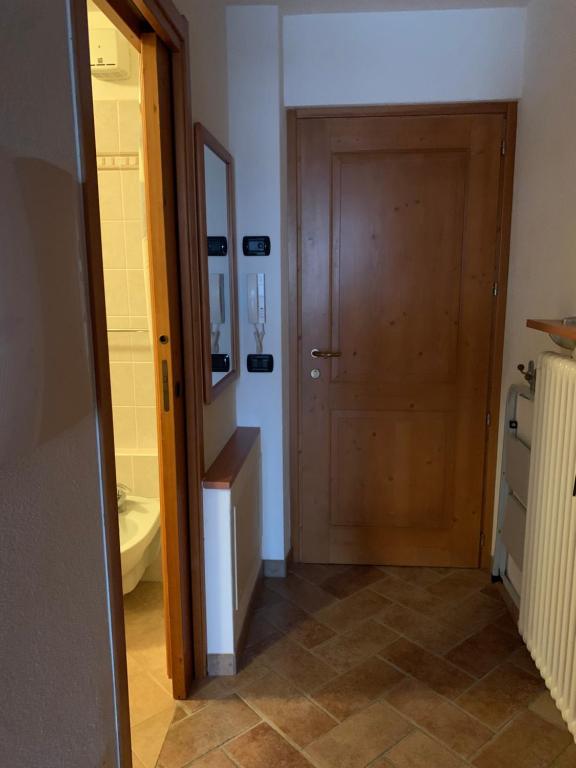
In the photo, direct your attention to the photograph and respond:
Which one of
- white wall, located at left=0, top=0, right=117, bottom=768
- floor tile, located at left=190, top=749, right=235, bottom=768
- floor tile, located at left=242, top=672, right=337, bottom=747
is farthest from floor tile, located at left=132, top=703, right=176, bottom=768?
white wall, located at left=0, top=0, right=117, bottom=768

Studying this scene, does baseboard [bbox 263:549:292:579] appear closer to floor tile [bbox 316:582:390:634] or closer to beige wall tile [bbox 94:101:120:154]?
floor tile [bbox 316:582:390:634]

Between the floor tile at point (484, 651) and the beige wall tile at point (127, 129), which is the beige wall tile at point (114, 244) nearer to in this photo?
the beige wall tile at point (127, 129)

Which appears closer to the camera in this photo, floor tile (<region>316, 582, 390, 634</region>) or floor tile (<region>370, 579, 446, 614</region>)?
floor tile (<region>316, 582, 390, 634</region>)

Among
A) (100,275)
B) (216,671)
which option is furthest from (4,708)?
(216,671)

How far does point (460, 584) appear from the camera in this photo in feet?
8.77

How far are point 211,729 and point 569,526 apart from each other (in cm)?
127

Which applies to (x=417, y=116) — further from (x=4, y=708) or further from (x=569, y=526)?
(x=4, y=708)

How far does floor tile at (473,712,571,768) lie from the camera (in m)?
1.69

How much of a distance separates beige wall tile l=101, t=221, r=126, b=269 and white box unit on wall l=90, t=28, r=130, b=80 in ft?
1.88

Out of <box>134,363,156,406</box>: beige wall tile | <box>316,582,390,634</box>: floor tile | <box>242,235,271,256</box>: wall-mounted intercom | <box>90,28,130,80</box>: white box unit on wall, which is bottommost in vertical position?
<box>316,582,390,634</box>: floor tile

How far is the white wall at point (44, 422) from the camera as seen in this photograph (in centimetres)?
83

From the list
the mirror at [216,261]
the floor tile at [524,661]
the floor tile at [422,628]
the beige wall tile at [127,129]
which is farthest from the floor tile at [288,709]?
the beige wall tile at [127,129]

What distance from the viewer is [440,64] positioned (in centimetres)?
242

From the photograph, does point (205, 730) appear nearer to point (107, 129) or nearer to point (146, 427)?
point (146, 427)
